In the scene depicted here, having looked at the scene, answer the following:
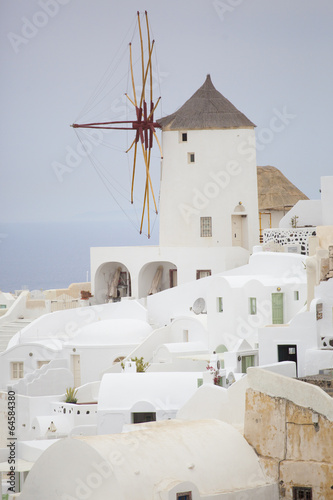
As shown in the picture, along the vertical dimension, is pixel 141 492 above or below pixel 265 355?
below

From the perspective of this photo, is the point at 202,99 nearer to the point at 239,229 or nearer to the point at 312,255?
the point at 239,229

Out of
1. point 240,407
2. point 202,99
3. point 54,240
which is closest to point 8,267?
point 54,240

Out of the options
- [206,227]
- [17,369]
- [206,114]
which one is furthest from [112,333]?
[206,114]

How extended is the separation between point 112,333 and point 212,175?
22.2ft

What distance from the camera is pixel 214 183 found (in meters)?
37.5

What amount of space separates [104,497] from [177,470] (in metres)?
1.29

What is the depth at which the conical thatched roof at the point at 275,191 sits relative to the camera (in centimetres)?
4059

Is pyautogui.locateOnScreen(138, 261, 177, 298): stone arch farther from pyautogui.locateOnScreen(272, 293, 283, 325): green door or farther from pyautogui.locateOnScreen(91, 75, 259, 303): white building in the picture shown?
pyautogui.locateOnScreen(272, 293, 283, 325): green door

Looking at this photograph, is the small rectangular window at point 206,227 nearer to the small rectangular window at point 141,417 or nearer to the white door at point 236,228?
the white door at point 236,228

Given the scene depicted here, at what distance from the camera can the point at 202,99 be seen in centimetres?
3806

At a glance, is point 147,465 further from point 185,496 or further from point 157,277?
point 157,277

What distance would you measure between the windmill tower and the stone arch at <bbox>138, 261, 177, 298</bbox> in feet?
2.73

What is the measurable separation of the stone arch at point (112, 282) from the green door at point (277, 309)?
7845mm

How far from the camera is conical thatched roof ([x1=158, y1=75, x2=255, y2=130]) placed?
37.4 m
